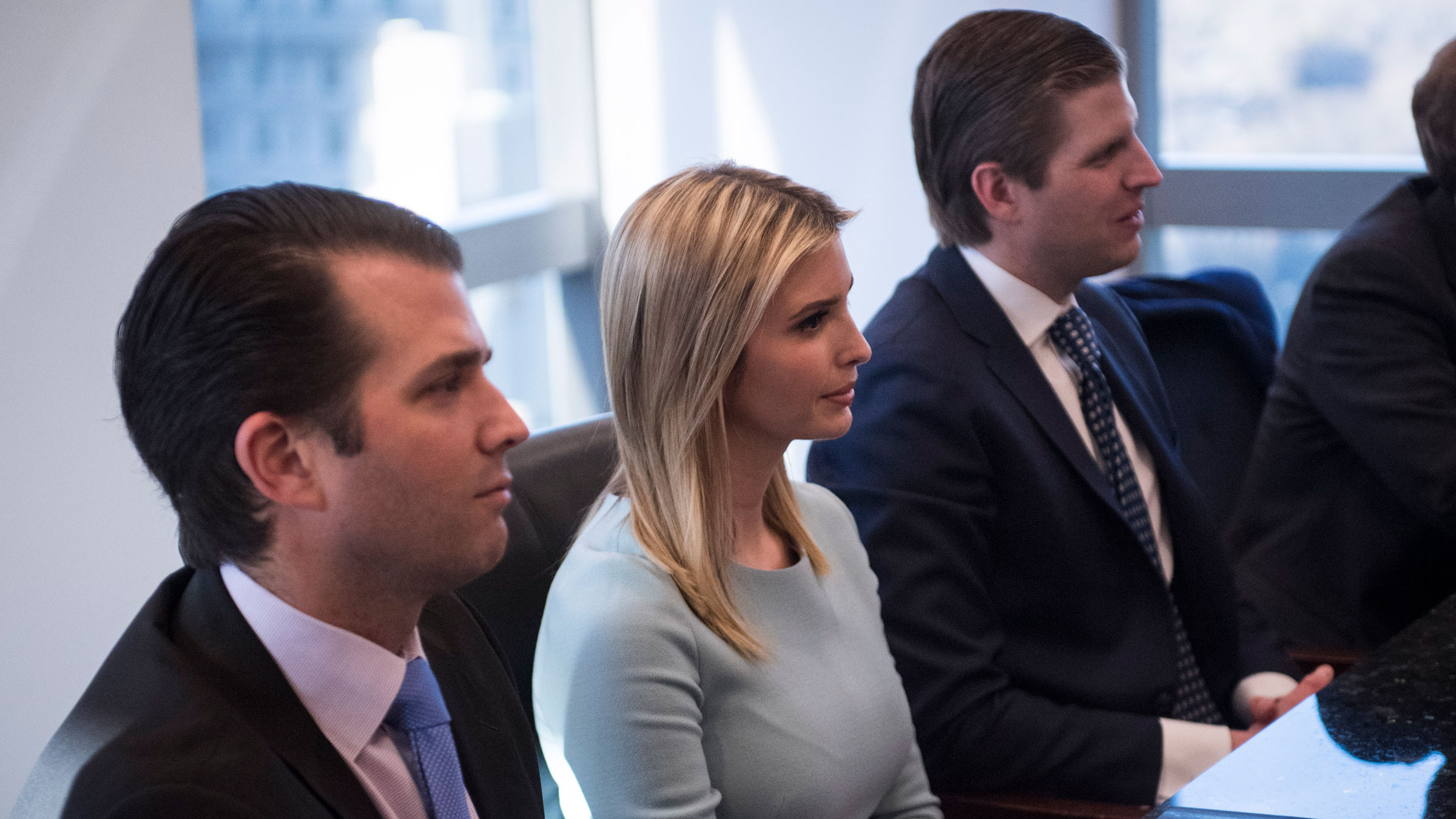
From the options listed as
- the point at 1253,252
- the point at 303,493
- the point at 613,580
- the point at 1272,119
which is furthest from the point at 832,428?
the point at 1272,119

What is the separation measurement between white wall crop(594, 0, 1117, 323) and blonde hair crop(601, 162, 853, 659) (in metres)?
2.04

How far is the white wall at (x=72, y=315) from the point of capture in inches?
73.9

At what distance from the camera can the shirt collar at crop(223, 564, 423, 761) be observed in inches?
42.0

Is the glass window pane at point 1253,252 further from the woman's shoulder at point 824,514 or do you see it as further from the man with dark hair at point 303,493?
the man with dark hair at point 303,493

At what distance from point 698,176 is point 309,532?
65 centimetres

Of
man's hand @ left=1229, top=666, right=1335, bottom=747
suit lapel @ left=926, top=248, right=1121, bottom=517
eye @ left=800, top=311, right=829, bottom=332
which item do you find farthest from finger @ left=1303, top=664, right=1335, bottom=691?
eye @ left=800, top=311, right=829, bottom=332

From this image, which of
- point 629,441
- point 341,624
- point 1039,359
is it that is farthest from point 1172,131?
point 341,624

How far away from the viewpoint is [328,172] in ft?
9.83

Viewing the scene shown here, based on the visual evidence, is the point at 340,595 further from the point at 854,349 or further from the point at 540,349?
the point at 540,349

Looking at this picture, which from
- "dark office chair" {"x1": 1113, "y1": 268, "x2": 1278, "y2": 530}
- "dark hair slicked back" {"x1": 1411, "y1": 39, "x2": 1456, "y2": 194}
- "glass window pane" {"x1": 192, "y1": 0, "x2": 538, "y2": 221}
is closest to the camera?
"dark hair slicked back" {"x1": 1411, "y1": 39, "x2": 1456, "y2": 194}

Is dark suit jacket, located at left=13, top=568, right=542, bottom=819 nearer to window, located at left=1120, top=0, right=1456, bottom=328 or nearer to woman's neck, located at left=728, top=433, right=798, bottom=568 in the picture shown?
woman's neck, located at left=728, top=433, right=798, bottom=568

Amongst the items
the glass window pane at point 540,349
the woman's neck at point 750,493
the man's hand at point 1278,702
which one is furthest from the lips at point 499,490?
the glass window pane at point 540,349

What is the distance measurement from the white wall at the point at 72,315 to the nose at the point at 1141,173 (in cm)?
141

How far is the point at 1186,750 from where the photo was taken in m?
1.89
